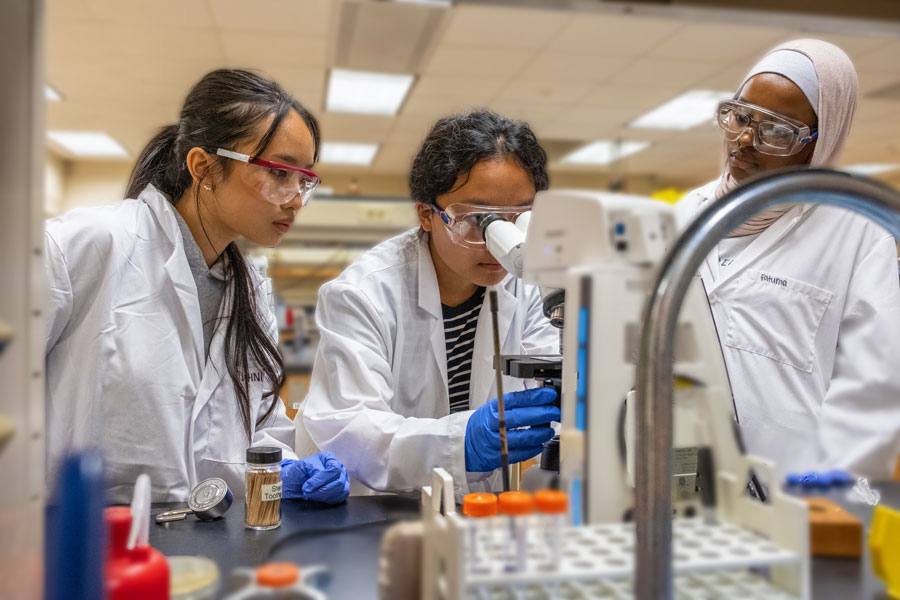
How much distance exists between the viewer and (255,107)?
1709mm

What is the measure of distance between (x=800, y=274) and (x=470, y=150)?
876 millimetres

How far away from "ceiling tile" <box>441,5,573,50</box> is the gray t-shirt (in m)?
2.94

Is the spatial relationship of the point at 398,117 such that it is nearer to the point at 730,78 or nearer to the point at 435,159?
the point at 730,78

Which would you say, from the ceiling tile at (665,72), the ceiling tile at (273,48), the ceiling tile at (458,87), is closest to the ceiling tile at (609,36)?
the ceiling tile at (665,72)

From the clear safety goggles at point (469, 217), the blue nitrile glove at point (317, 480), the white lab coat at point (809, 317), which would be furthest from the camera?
the white lab coat at point (809, 317)

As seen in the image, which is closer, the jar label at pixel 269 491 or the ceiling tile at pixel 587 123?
the jar label at pixel 269 491

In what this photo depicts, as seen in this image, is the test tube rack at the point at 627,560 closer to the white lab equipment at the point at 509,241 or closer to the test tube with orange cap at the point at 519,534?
the test tube with orange cap at the point at 519,534

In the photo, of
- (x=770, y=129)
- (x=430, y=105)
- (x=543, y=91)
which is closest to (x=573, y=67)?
(x=543, y=91)

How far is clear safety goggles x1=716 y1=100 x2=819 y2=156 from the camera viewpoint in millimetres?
1624

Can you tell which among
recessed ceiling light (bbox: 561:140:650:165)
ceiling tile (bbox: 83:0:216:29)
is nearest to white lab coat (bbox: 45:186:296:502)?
ceiling tile (bbox: 83:0:216:29)

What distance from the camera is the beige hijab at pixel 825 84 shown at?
1.65 m

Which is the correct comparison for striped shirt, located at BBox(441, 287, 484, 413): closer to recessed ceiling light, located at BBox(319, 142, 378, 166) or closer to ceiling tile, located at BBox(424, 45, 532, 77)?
ceiling tile, located at BBox(424, 45, 532, 77)

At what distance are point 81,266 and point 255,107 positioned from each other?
22.0 inches

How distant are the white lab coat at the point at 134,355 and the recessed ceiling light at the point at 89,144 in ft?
21.8
